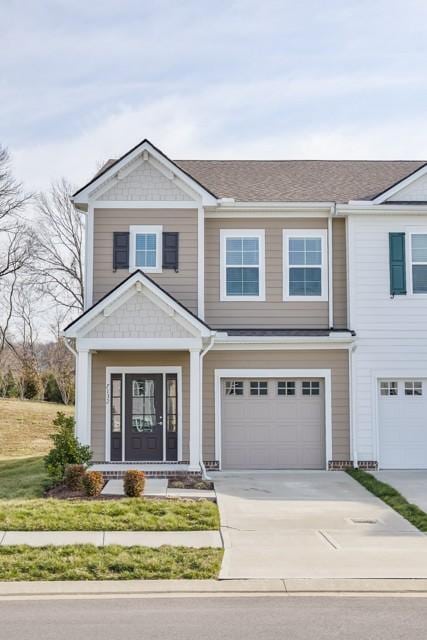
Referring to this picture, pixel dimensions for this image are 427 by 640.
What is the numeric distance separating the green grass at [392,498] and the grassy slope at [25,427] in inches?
514

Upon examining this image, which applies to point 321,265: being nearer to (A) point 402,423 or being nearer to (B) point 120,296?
(A) point 402,423

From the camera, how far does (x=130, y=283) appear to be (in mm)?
16062

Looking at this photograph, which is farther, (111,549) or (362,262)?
(362,262)

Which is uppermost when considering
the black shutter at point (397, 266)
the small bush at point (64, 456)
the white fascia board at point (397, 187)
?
the white fascia board at point (397, 187)

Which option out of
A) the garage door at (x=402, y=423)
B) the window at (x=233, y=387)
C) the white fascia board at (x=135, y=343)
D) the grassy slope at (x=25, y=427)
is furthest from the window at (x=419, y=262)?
the grassy slope at (x=25, y=427)

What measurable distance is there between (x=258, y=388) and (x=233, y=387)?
618 millimetres

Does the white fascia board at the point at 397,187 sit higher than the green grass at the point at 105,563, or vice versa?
the white fascia board at the point at 397,187

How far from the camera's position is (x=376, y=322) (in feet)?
59.1

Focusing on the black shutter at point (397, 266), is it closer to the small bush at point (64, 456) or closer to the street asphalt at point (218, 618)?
the small bush at point (64, 456)

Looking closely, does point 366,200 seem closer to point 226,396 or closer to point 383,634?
point 226,396

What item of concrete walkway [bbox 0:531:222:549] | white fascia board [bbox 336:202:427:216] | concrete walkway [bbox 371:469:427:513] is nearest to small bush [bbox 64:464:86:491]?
concrete walkway [bbox 0:531:222:549]

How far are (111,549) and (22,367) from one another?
106 ft

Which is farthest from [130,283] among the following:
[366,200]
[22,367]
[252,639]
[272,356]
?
[22,367]

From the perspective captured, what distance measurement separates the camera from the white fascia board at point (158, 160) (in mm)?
17734
